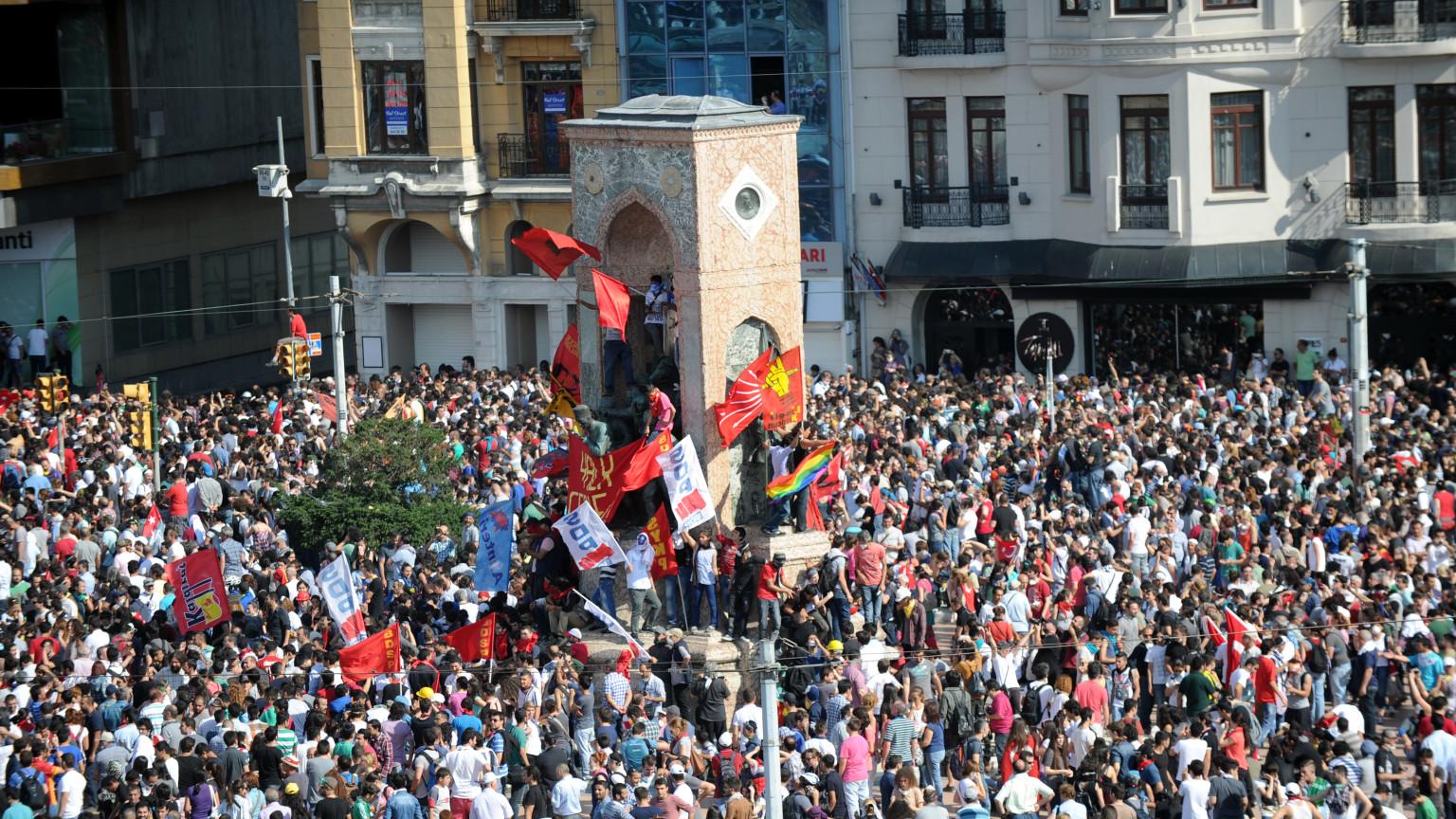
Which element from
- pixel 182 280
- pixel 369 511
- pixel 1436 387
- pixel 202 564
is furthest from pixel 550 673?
pixel 182 280

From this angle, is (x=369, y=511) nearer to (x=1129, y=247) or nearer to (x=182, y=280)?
(x=1129, y=247)

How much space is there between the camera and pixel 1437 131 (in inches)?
1767

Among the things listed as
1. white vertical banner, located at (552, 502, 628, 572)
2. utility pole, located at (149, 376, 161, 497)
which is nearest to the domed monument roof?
white vertical banner, located at (552, 502, 628, 572)

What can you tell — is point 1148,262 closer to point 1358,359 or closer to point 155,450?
point 1358,359

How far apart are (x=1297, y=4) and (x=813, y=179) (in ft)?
30.6

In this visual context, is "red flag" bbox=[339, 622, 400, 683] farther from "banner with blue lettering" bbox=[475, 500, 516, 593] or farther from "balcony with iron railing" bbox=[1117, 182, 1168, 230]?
"balcony with iron railing" bbox=[1117, 182, 1168, 230]

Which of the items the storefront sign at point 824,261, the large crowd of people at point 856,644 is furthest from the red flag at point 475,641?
the storefront sign at point 824,261

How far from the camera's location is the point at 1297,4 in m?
45.1

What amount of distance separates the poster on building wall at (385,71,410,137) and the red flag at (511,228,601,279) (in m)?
20.1

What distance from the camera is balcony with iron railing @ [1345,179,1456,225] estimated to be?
44.7 meters

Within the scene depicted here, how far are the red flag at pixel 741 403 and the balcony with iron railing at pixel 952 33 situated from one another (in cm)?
1834

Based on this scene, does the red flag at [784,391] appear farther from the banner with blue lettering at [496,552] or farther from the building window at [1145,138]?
the building window at [1145,138]

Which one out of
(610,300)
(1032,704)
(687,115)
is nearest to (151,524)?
(610,300)

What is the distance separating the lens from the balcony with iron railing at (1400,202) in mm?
44719
